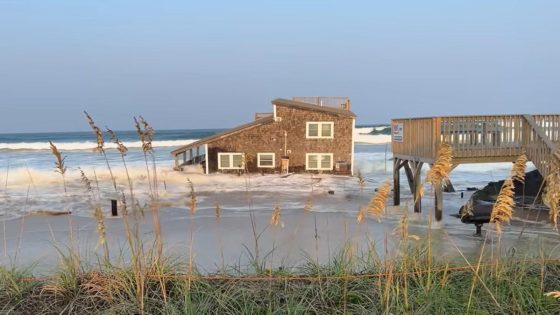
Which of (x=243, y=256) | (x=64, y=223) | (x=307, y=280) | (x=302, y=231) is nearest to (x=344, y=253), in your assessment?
(x=307, y=280)

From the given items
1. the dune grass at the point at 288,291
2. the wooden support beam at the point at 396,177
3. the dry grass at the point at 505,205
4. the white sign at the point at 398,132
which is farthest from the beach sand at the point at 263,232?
the white sign at the point at 398,132

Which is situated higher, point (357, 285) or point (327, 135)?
point (327, 135)

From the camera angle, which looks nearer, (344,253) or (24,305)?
(24,305)

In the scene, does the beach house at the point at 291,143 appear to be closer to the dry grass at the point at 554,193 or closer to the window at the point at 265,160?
the window at the point at 265,160

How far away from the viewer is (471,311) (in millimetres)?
3697

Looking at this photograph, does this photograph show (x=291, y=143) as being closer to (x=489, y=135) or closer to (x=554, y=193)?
(x=489, y=135)

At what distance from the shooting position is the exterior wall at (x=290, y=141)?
93.5 feet

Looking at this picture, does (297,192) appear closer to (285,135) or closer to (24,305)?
(285,135)

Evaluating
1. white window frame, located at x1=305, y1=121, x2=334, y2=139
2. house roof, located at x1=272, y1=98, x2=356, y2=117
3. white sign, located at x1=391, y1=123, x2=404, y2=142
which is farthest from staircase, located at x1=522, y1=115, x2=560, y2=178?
white window frame, located at x1=305, y1=121, x2=334, y2=139

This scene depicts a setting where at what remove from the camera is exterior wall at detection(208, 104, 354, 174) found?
28500 mm

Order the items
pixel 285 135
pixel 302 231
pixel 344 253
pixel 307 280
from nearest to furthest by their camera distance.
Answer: pixel 307 280
pixel 344 253
pixel 302 231
pixel 285 135

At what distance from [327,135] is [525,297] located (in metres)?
24.7

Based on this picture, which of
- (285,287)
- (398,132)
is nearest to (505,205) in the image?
(285,287)

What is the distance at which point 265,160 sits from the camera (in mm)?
28578
